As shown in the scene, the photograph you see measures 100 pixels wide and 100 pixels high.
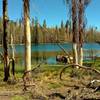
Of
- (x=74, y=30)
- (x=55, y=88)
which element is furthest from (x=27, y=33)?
(x=74, y=30)

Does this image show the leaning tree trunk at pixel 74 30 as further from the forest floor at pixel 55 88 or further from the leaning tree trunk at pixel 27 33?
the leaning tree trunk at pixel 27 33

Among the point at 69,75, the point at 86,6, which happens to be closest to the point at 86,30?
the point at 86,6

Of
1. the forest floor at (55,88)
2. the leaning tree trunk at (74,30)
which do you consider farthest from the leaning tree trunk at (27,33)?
the leaning tree trunk at (74,30)

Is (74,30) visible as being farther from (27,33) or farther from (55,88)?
(55,88)

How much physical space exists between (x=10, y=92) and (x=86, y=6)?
393 inches

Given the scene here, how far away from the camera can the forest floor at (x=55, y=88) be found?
48.3 feet

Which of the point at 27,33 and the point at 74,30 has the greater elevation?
the point at 74,30

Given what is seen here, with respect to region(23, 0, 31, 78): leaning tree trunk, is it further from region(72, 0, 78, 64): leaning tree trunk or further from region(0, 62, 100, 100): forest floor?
region(72, 0, 78, 64): leaning tree trunk

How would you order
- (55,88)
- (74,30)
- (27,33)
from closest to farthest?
(55,88) → (27,33) → (74,30)

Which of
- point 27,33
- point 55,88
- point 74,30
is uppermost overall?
point 74,30

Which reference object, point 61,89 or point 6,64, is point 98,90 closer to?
point 61,89

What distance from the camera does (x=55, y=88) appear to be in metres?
17.4

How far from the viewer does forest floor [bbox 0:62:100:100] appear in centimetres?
1472

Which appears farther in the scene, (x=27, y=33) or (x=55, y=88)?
(x=27, y=33)
